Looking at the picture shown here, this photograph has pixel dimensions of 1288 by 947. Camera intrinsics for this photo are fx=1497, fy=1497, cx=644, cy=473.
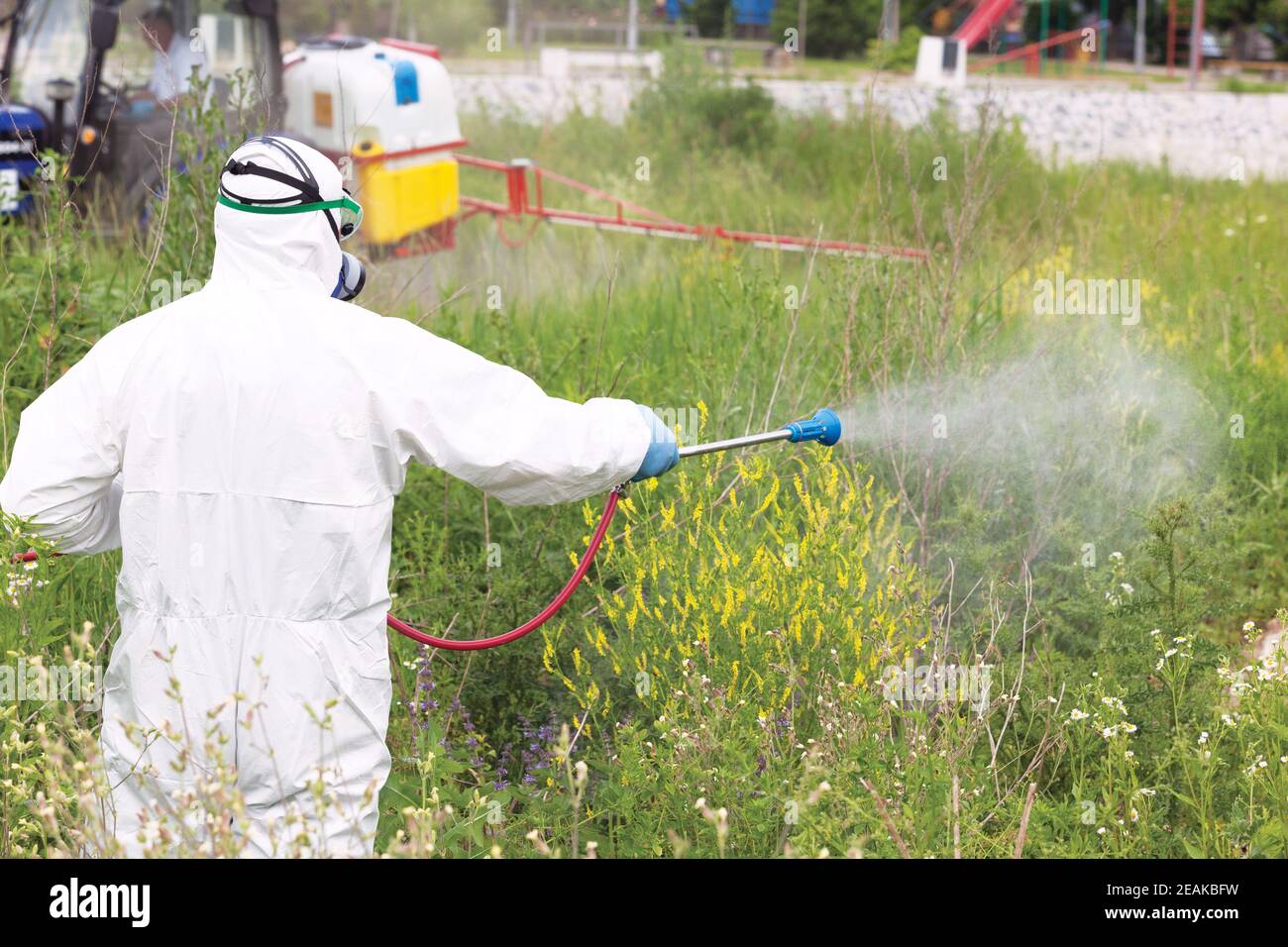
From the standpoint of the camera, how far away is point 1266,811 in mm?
3213

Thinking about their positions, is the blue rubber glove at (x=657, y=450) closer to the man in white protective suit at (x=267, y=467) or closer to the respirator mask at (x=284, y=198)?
the man in white protective suit at (x=267, y=467)

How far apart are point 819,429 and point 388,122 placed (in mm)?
7341

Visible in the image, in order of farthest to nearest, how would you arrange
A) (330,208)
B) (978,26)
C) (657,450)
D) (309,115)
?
(978,26), (309,115), (657,450), (330,208)

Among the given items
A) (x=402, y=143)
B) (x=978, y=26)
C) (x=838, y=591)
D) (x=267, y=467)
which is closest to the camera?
(x=267, y=467)

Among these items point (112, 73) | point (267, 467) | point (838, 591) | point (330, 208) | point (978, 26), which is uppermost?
point (978, 26)

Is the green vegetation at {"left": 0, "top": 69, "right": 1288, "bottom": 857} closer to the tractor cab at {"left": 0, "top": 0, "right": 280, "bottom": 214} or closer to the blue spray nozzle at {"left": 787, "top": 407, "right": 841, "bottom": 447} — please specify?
the blue spray nozzle at {"left": 787, "top": 407, "right": 841, "bottom": 447}

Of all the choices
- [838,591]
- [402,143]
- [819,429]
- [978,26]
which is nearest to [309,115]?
[402,143]

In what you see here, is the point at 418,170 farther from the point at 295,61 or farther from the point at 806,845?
the point at 806,845

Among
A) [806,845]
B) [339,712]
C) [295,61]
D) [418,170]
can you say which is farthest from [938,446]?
[295,61]

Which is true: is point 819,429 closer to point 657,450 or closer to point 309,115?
point 657,450

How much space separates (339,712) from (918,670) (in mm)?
1430

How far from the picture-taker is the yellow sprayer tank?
9.43m

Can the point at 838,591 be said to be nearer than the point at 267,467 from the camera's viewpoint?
No

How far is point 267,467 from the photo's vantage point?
9.04ft
